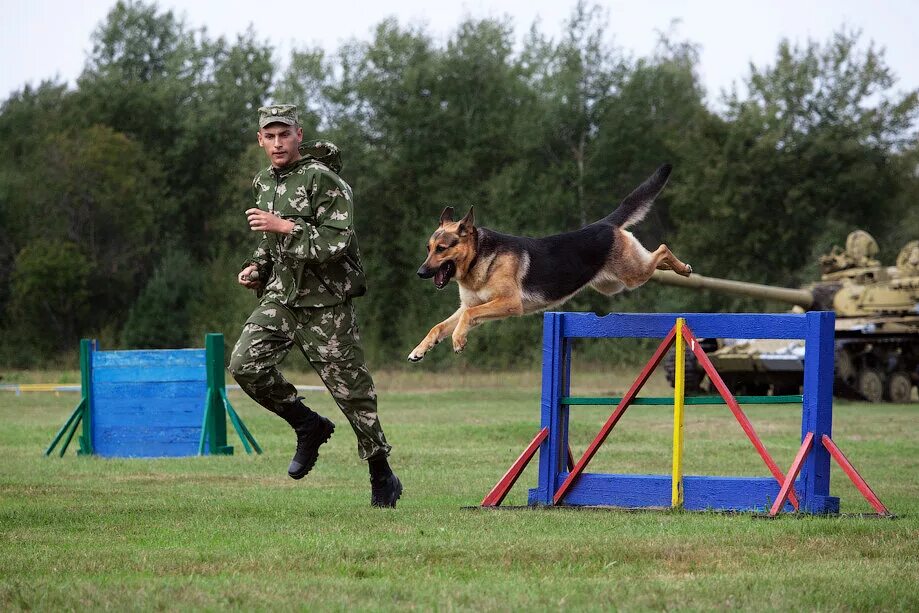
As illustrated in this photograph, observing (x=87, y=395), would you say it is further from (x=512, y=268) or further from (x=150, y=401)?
(x=512, y=268)

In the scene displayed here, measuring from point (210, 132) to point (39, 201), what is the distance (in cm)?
664

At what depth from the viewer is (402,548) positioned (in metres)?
6.11

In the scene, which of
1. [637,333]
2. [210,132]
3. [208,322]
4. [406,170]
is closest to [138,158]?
[210,132]

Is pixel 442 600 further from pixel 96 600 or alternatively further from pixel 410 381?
pixel 410 381

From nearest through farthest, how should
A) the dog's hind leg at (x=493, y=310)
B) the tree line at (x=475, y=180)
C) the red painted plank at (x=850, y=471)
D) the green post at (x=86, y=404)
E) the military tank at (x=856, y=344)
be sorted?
the dog's hind leg at (x=493, y=310), the red painted plank at (x=850, y=471), the green post at (x=86, y=404), the military tank at (x=856, y=344), the tree line at (x=475, y=180)

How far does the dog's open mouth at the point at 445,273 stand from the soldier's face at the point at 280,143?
3.56 feet

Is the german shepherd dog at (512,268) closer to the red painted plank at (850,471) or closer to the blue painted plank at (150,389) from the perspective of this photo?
the red painted plank at (850,471)

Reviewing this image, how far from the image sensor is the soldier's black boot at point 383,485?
316 inches

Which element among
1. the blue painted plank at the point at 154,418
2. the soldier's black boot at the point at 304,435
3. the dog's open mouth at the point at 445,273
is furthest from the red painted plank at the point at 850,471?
the blue painted plank at the point at 154,418

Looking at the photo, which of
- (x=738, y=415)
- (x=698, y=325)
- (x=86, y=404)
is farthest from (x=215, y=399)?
(x=738, y=415)

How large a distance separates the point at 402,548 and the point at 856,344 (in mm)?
24577

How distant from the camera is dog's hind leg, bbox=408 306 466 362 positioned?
6926 mm

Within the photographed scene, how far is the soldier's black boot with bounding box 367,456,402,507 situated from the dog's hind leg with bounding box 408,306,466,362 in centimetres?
102

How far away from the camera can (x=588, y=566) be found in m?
5.74
